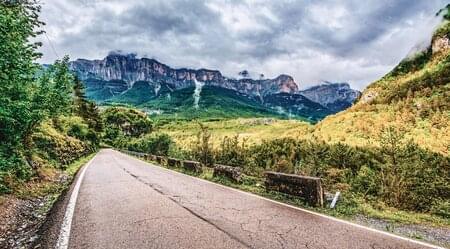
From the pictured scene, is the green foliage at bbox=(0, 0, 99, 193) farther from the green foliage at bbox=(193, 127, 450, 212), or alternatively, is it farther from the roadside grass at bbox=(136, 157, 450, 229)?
the green foliage at bbox=(193, 127, 450, 212)

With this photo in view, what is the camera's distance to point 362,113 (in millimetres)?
45781

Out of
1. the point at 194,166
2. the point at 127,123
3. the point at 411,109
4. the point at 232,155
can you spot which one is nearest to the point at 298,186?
the point at 194,166

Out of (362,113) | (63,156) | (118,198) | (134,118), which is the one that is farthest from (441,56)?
(134,118)

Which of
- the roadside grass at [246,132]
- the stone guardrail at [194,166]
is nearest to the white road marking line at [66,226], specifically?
the stone guardrail at [194,166]

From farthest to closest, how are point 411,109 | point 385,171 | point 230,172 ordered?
point 411,109, point 230,172, point 385,171

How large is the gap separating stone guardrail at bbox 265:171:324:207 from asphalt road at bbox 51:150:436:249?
2.67 feet

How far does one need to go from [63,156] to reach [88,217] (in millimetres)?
18048

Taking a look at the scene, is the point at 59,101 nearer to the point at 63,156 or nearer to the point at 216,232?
the point at 63,156

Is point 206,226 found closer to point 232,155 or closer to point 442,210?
point 442,210

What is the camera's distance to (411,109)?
40.2 meters

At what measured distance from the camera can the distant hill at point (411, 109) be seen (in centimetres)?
3312

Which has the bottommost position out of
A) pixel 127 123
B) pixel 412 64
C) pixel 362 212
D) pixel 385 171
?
Answer: pixel 362 212

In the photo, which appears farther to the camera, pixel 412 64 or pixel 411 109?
pixel 412 64

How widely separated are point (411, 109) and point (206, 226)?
4101 cm
